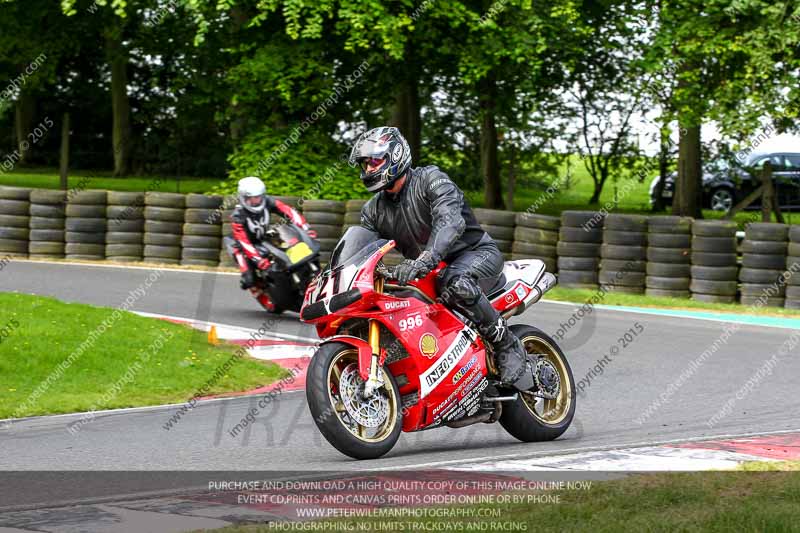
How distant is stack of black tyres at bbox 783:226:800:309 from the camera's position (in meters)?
16.7

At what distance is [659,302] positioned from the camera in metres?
17.3

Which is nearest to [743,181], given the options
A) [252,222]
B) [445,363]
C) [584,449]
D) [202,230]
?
[202,230]

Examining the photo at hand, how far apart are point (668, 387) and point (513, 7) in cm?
1283

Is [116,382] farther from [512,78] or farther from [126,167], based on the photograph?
[126,167]

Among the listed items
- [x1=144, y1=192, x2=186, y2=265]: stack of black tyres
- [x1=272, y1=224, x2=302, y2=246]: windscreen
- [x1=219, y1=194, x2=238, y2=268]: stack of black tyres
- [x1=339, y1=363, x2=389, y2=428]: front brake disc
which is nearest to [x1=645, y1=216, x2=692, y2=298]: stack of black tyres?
[x1=272, y1=224, x2=302, y2=246]: windscreen

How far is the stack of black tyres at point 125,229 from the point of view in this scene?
21031mm

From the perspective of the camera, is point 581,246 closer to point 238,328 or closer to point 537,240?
point 537,240

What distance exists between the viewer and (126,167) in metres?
40.0

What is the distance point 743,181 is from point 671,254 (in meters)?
15.1

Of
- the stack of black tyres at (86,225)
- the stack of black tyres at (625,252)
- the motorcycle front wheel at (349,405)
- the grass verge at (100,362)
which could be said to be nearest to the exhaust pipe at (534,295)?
the motorcycle front wheel at (349,405)

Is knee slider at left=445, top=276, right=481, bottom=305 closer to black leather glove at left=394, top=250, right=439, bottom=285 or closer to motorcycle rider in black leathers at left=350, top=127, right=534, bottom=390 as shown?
motorcycle rider in black leathers at left=350, top=127, right=534, bottom=390

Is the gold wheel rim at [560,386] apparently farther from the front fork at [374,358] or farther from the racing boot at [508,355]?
the front fork at [374,358]

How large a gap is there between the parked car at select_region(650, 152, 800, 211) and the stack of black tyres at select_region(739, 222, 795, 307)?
9.43 metres

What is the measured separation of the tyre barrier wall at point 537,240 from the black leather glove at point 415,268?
10.4 metres
